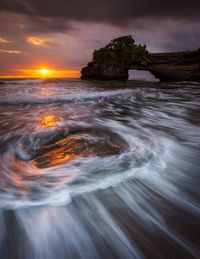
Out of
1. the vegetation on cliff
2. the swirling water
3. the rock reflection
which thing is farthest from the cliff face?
the swirling water

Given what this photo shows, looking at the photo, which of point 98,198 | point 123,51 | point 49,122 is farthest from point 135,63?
point 98,198

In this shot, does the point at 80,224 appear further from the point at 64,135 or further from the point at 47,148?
the point at 64,135

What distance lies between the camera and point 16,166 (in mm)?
2727

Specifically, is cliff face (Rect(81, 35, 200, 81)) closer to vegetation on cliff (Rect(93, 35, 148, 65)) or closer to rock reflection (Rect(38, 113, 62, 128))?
vegetation on cliff (Rect(93, 35, 148, 65))

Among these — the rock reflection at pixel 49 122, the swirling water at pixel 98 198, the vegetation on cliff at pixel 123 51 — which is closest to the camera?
the swirling water at pixel 98 198

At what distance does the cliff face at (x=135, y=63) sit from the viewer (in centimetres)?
2717

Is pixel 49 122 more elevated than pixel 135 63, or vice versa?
pixel 135 63

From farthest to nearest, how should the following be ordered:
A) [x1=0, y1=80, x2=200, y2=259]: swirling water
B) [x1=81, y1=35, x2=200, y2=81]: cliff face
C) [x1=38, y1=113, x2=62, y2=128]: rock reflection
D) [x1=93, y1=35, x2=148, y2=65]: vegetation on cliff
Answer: [x1=93, y1=35, x2=148, y2=65]: vegetation on cliff < [x1=81, y1=35, x2=200, y2=81]: cliff face < [x1=38, y1=113, x2=62, y2=128]: rock reflection < [x1=0, y1=80, x2=200, y2=259]: swirling water

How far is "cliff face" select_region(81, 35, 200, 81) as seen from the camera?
27.2 m

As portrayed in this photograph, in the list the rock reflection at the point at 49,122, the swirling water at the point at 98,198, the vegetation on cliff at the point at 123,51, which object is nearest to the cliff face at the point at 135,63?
the vegetation on cliff at the point at 123,51

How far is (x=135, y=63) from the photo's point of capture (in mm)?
32500

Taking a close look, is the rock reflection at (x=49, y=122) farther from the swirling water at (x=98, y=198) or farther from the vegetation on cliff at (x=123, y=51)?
the vegetation on cliff at (x=123, y=51)

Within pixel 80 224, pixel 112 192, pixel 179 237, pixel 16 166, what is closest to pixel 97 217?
pixel 80 224

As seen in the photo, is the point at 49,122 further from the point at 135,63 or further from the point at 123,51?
the point at 123,51
